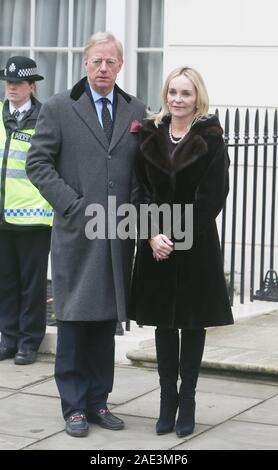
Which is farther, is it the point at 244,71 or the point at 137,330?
the point at 244,71

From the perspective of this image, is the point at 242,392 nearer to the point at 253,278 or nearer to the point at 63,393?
the point at 63,393

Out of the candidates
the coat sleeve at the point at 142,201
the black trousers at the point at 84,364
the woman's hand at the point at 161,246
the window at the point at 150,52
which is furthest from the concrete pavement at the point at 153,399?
the window at the point at 150,52

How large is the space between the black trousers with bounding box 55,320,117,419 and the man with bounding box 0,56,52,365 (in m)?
1.48

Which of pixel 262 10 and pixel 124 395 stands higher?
pixel 262 10

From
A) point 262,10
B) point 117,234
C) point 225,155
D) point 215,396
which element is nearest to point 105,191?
point 117,234

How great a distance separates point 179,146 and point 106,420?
4.87 ft

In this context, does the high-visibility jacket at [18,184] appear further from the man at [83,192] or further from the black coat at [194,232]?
the black coat at [194,232]

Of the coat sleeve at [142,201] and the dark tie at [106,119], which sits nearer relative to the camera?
the coat sleeve at [142,201]

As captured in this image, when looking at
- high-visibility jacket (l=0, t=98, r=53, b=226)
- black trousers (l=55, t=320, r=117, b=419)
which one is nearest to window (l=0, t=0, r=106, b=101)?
high-visibility jacket (l=0, t=98, r=53, b=226)

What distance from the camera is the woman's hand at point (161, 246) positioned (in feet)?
20.8

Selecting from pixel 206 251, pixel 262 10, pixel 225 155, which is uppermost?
pixel 262 10
